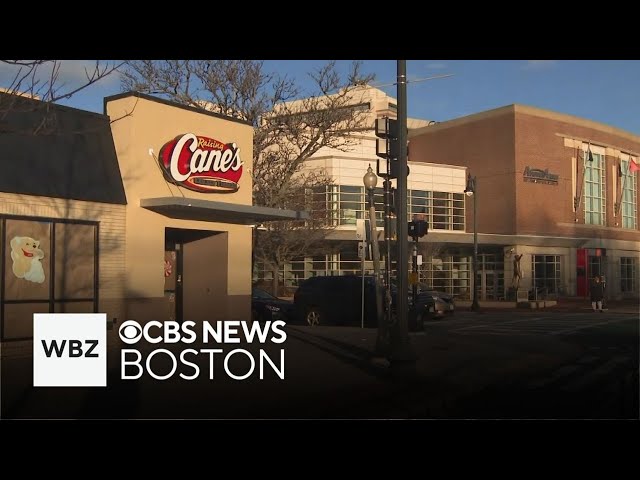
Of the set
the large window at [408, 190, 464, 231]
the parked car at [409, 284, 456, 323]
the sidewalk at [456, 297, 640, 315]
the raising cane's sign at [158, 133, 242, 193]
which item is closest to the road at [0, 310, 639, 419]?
the raising cane's sign at [158, 133, 242, 193]

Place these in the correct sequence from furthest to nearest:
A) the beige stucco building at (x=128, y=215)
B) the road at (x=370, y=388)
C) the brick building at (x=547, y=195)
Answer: the brick building at (x=547, y=195) → the beige stucco building at (x=128, y=215) → the road at (x=370, y=388)

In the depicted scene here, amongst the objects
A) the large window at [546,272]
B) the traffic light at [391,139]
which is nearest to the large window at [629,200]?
the traffic light at [391,139]

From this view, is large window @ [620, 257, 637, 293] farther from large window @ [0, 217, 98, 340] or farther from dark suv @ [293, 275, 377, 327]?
large window @ [0, 217, 98, 340]

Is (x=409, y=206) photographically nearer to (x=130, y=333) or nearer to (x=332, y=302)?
(x=332, y=302)

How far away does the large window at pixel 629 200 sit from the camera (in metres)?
17.3

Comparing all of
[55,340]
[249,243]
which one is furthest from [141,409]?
[249,243]

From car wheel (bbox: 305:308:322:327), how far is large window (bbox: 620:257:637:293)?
375 inches

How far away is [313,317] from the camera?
846 inches

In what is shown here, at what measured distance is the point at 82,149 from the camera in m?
13.6

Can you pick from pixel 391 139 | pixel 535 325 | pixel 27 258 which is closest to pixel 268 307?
pixel 535 325

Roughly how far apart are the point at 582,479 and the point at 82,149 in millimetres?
10746

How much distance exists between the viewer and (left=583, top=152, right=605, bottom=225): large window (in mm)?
20625

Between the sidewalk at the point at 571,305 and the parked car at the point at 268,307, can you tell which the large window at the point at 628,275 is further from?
the parked car at the point at 268,307

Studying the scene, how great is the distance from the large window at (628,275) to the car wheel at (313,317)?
31.3 feet
